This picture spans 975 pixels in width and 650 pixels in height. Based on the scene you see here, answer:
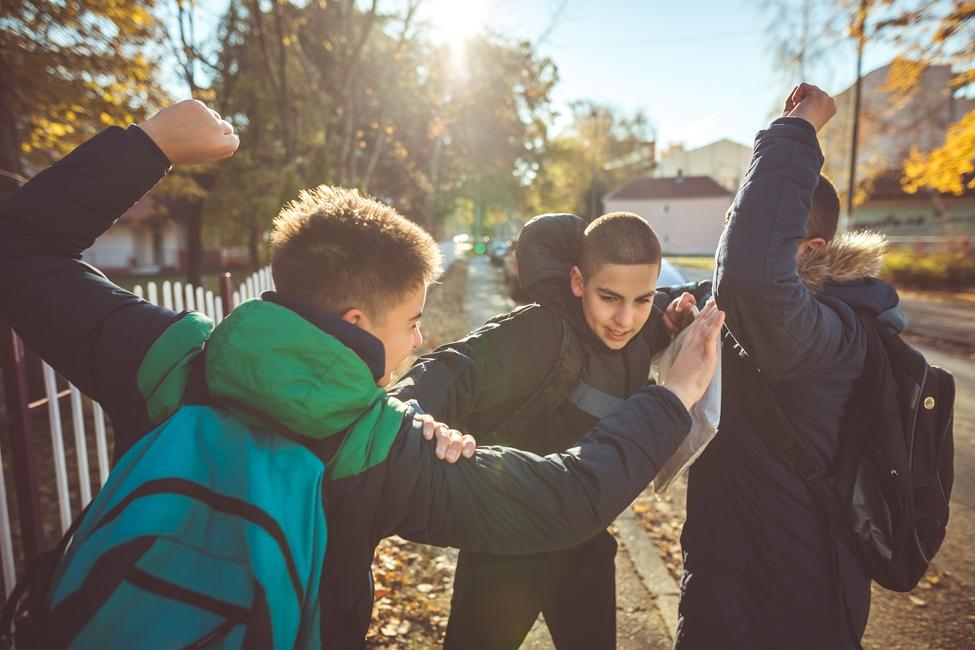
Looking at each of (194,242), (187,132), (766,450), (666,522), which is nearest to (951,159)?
(666,522)

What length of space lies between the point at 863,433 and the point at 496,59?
72.5 ft

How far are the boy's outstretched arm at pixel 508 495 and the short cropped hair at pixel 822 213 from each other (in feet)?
3.46

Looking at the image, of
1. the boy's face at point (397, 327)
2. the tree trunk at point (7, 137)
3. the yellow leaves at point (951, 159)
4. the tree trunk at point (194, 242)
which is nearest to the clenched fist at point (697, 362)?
the boy's face at point (397, 327)

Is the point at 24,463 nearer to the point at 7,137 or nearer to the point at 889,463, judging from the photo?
the point at 889,463

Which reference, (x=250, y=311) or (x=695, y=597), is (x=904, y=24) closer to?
(x=695, y=597)

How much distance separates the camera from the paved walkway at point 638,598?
9.92 feet

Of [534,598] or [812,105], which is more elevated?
[812,105]

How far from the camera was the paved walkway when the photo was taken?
302cm

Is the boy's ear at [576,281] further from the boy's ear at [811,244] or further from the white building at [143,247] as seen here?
the white building at [143,247]

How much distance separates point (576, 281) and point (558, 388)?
0.44 metres

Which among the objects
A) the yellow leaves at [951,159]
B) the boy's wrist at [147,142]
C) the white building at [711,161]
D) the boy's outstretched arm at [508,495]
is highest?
the white building at [711,161]

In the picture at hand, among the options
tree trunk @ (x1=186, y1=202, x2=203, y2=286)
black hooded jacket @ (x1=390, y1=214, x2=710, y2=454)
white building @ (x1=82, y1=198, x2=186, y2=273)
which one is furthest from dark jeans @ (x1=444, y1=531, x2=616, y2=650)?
white building @ (x1=82, y1=198, x2=186, y2=273)

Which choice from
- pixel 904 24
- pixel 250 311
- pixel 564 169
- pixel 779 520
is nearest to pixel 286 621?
pixel 250 311

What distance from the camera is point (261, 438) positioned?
1034 mm
